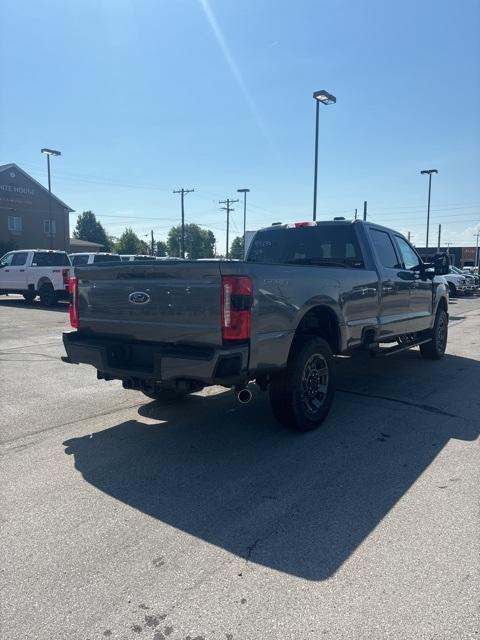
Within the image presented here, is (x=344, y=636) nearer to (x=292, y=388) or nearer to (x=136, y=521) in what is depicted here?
(x=136, y=521)

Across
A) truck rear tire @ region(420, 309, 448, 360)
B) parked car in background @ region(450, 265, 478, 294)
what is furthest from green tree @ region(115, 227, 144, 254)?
truck rear tire @ region(420, 309, 448, 360)

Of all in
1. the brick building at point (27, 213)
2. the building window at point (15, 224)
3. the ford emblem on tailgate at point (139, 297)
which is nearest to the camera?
the ford emblem on tailgate at point (139, 297)

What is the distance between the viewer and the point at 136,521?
317cm

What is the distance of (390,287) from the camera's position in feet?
21.0

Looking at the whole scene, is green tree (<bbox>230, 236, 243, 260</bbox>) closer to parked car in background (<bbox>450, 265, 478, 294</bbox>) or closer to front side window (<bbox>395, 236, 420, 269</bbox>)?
front side window (<bbox>395, 236, 420, 269</bbox>)

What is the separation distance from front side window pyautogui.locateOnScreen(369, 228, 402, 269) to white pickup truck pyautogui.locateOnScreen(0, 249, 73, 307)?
13336 mm

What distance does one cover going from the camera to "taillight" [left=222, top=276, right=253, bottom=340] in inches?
150

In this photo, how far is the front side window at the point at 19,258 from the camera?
1873 centimetres

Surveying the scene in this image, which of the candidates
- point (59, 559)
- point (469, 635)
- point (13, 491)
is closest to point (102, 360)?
point (13, 491)

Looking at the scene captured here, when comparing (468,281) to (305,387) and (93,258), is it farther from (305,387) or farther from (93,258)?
(305,387)

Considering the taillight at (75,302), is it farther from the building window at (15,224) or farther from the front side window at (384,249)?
the building window at (15,224)

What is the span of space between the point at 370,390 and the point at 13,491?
14.4ft

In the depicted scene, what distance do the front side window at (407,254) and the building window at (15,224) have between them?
1909 inches

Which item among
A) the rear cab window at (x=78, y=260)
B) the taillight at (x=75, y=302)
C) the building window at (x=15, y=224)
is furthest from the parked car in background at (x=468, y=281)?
the building window at (x=15, y=224)
